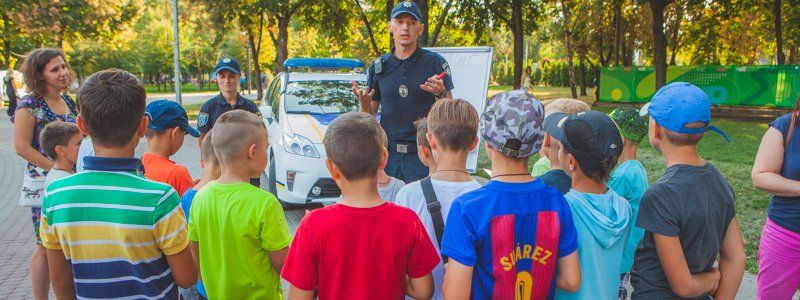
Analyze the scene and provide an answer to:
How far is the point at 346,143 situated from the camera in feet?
7.00

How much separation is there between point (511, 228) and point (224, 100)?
4.01m

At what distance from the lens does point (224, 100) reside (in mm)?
5363

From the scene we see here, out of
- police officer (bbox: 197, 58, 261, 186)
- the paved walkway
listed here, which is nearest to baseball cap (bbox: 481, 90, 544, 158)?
the paved walkway

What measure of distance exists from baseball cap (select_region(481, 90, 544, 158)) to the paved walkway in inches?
121

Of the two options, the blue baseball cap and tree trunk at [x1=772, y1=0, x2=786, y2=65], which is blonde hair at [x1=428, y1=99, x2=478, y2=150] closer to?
the blue baseball cap

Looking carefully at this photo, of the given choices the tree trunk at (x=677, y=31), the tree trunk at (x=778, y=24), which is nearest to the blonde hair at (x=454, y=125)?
the tree trunk at (x=778, y=24)

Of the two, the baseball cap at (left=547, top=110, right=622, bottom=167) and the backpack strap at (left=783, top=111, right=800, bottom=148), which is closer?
the baseball cap at (left=547, top=110, right=622, bottom=167)

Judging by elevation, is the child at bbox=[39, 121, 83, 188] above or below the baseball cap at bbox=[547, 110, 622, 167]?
below

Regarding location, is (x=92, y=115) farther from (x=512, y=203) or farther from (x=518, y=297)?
(x=518, y=297)

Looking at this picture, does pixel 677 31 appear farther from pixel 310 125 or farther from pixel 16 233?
pixel 16 233

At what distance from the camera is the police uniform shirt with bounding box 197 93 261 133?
5230 mm

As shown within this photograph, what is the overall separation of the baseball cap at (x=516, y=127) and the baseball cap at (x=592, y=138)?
184 mm

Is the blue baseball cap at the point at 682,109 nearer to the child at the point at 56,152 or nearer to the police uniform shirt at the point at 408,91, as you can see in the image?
the police uniform shirt at the point at 408,91

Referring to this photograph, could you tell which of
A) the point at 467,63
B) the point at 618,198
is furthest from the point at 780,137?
the point at 467,63
